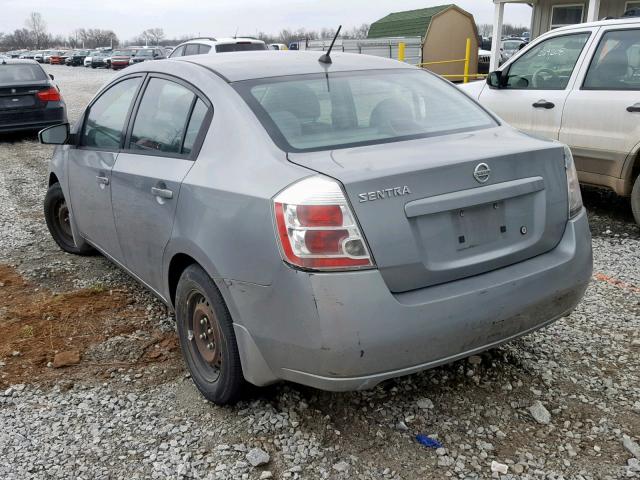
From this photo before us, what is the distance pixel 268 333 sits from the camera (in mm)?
2549

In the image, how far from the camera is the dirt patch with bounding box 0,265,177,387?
11.6 feet

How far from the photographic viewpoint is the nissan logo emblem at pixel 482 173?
104 inches

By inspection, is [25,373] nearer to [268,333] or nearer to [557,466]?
[268,333]

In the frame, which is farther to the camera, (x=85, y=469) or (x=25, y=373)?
(x=25, y=373)

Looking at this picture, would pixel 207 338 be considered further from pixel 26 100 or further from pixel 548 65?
pixel 26 100

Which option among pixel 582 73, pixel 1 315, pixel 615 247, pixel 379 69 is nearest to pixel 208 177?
pixel 379 69

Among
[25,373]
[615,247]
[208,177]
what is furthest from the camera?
[615,247]

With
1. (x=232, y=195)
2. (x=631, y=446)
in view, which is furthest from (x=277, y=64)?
(x=631, y=446)

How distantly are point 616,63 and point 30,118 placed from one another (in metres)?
10.2

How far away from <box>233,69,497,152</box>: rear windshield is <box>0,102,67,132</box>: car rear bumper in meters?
10.2

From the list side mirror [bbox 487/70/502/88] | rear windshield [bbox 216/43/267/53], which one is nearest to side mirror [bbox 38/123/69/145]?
side mirror [bbox 487/70/502/88]

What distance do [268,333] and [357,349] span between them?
1.27ft

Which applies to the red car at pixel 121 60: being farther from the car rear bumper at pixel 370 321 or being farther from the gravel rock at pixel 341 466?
the gravel rock at pixel 341 466

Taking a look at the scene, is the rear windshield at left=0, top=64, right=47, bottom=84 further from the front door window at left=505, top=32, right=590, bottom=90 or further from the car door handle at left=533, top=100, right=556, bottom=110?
the car door handle at left=533, top=100, right=556, bottom=110
